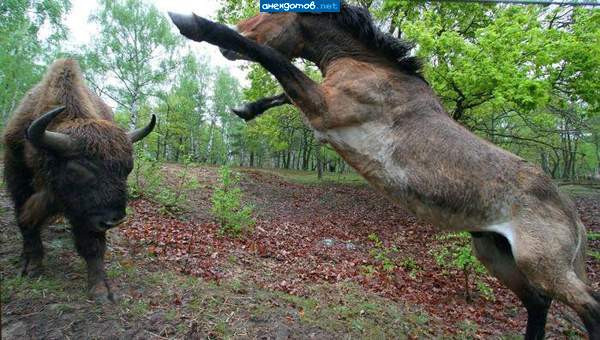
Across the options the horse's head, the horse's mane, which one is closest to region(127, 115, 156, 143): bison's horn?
the horse's head

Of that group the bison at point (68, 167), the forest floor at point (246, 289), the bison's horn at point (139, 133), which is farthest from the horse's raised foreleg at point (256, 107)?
the forest floor at point (246, 289)

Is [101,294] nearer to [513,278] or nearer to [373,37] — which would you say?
[373,37]

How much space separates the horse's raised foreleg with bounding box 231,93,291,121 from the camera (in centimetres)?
425

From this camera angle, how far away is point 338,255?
8758 mm

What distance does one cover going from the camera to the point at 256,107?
433 centimetres

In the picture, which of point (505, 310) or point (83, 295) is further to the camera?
point (505, 310)

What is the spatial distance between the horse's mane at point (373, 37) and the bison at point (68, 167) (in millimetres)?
2836

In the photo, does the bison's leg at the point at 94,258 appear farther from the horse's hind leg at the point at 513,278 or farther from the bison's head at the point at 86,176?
the horse's hind leg at the point at 513,278

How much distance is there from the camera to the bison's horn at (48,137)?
3.23 meters

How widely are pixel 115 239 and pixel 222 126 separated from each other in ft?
141

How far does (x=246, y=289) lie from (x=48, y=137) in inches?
122

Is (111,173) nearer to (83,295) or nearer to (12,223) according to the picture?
(83,295)

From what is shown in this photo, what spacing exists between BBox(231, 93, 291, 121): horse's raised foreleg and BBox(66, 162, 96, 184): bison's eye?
5.74 feet

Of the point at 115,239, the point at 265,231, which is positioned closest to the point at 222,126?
the point at 265,231
